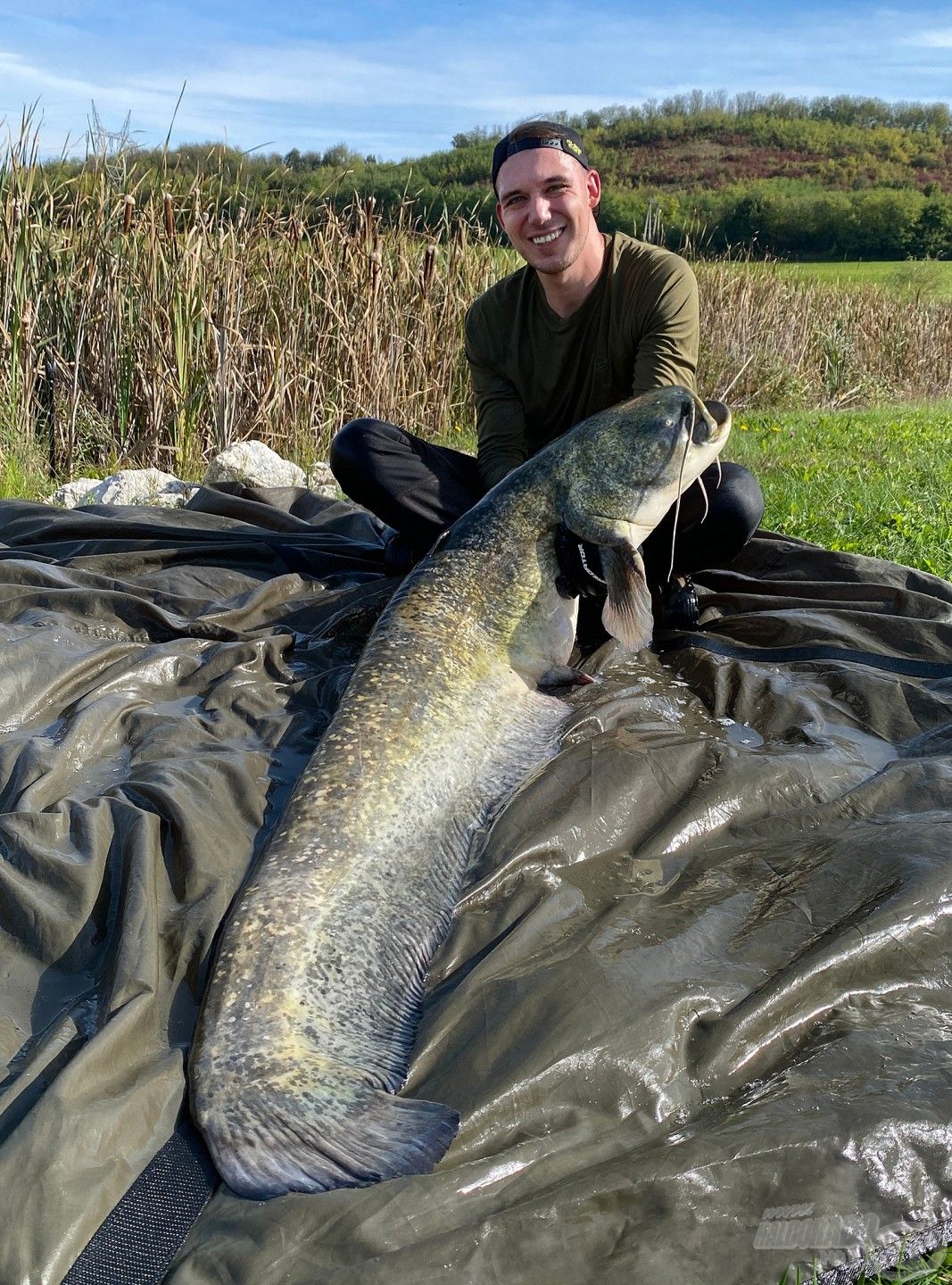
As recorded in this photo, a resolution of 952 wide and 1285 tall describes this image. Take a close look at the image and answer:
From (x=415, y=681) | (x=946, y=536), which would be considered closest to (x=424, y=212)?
(x=946, y=536)

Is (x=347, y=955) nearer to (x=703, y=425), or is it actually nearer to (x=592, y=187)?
(x=703, y=425)

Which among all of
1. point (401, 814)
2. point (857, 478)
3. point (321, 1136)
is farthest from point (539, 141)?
point (857, 478)

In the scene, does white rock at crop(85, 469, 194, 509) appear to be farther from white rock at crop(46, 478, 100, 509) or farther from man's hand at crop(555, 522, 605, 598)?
man's hand at crop(555, 522, 605, 598)

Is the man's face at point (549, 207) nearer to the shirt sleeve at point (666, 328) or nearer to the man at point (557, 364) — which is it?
the man at point (557, 364)

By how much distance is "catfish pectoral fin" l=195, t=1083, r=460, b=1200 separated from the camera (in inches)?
72.6

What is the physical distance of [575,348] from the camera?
4.58 metres

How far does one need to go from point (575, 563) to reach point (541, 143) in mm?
1822

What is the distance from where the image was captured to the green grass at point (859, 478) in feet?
19.8

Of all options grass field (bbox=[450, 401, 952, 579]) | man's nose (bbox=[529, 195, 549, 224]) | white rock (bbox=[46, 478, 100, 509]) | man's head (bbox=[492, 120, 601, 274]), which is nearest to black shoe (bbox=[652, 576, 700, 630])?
man's head (bbox=[492, 120, 601, 274])

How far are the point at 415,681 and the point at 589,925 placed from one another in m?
0.99

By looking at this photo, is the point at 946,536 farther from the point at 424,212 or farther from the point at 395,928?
the point at 424,212

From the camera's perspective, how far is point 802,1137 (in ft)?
6.25

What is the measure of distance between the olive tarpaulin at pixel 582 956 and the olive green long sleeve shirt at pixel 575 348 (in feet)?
3.41

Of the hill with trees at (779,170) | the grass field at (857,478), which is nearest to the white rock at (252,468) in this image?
the grass field at (857,478)
